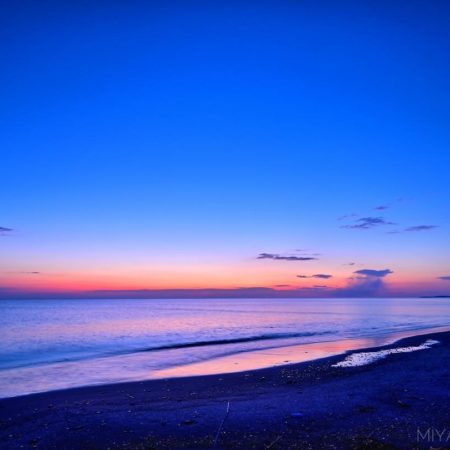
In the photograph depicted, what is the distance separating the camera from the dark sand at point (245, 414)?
9.43 m

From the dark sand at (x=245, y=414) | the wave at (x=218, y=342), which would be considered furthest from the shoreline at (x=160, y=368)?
the wave at (x=218, y=342)

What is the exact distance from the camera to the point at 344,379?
55.0 ft

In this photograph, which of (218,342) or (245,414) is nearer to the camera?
(245,414)

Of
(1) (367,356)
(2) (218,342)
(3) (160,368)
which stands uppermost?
(1) (367,356)

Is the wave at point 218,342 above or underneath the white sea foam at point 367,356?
underneath

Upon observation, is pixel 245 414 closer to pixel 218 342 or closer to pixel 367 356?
pixel 367 356

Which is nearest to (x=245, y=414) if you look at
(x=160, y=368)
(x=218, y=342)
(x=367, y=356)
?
(x=160, y=368)

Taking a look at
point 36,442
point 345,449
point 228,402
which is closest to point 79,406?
point 36,442

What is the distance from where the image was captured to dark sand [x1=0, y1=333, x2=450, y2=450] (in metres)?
9.43

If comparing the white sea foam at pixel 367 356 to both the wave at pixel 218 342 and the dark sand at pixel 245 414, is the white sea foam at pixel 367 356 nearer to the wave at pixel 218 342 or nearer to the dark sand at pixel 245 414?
the dark sand at pixel 245 414

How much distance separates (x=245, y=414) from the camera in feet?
37.3

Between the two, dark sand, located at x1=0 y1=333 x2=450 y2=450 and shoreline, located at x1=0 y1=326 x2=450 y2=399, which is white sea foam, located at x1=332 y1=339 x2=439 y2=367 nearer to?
shoreline, located at x1=0 y1=326 x2=450 y2=399

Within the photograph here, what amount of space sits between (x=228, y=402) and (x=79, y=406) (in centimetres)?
510

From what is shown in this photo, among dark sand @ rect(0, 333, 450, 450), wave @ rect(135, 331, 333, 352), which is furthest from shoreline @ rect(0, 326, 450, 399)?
wave @ rect(135, 331, 333, 352)
